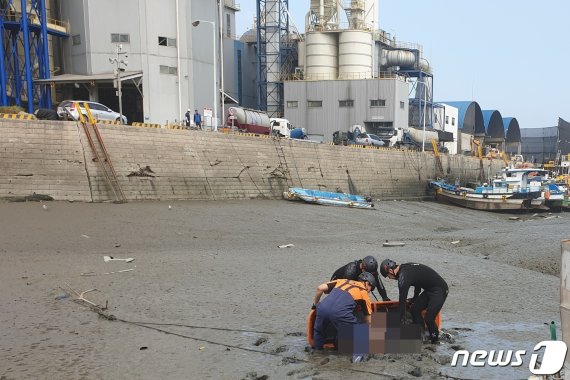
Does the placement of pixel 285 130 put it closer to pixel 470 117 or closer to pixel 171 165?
pixel 171 165

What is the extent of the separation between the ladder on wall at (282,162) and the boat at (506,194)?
15176 mm

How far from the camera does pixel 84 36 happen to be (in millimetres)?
34906

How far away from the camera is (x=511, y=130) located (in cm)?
9188

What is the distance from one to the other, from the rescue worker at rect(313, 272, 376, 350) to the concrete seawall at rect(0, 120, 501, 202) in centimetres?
1668

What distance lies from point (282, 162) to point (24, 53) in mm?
18842

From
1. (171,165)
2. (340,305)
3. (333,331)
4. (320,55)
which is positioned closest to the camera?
(340,305)

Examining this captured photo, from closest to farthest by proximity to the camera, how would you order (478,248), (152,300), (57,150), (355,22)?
(152,300) < (478,248) < (57,150) < (355,22)

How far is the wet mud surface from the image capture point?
5.62m

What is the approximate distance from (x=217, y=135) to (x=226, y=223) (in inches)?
376

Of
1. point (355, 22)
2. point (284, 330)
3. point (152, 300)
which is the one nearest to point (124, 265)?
point (152, 300)

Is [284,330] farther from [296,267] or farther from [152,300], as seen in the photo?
[296,267]

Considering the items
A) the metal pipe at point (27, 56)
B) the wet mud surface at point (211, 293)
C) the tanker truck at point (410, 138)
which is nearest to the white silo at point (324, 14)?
the tanker truck at point (410, 138)

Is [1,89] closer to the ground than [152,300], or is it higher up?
higher up

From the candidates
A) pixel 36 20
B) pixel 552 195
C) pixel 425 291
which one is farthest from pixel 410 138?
pixel 425 291
